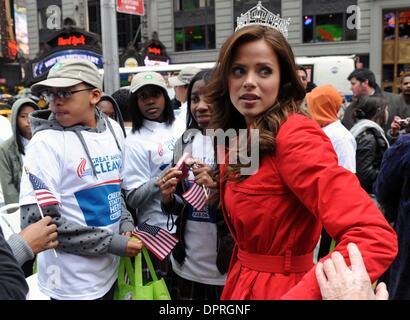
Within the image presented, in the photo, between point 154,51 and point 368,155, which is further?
point 154,51

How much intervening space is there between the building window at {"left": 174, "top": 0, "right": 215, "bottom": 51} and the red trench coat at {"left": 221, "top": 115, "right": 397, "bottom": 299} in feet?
95.5

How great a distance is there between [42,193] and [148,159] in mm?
1185

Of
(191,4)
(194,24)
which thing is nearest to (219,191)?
(194,24)

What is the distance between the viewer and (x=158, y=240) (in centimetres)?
269

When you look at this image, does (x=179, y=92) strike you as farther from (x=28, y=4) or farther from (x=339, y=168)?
(x=28, y=4)

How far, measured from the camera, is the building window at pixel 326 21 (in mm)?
25578

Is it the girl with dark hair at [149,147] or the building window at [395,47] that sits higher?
the building window at [395,47]

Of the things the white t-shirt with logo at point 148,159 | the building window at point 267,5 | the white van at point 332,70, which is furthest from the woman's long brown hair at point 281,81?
the building window at point 267,5

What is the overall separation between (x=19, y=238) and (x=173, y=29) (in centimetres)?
3063

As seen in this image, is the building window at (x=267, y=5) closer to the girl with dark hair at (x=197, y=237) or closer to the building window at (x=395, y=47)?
the building window at (x=395, y=47)

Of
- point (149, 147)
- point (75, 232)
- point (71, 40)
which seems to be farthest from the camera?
point (71, 40)

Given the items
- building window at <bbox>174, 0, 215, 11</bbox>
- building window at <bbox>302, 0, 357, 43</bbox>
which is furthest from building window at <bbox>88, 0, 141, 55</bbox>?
building window at <bbox>302, 0, 357, 43</bbox>

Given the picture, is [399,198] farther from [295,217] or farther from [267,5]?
[267,5]

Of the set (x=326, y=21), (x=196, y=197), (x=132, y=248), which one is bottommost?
(x=132, y=248)
